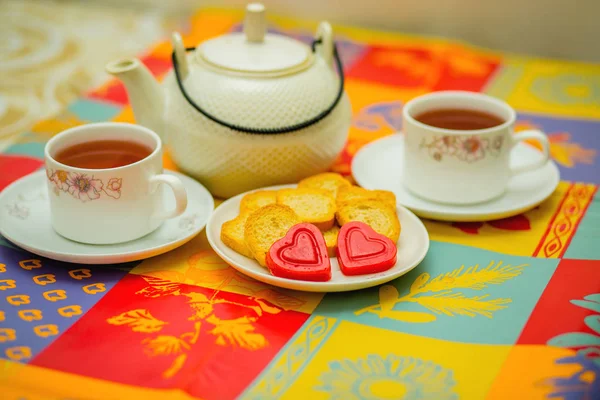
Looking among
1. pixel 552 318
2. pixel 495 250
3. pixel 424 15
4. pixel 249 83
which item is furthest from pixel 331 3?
pixel 552 318

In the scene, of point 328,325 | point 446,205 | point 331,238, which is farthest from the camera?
point 446,205

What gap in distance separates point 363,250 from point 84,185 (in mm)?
347

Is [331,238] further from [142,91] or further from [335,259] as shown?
[142,91]

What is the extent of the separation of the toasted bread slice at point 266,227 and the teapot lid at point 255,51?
0.22m

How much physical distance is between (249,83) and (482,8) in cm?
91

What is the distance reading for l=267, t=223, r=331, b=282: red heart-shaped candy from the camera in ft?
2.59

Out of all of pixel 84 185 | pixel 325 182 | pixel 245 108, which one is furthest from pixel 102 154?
pixel 325 182

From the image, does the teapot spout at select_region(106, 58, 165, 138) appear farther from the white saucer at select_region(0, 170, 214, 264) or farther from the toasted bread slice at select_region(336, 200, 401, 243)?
the toasted bread slice at select_region(336, 200, 401, 243)

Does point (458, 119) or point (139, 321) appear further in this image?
point (458, 119)

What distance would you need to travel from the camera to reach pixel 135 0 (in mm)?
1884

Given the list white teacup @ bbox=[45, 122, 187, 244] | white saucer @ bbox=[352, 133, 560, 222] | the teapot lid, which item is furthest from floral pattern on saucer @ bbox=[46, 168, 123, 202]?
white saucer @ bbox=[352, 133, 560, 222]

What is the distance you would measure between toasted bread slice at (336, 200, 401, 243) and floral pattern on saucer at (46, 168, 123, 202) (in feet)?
0.94

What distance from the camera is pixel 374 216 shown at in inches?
35.5

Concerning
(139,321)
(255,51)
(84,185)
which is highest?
(255,51)
